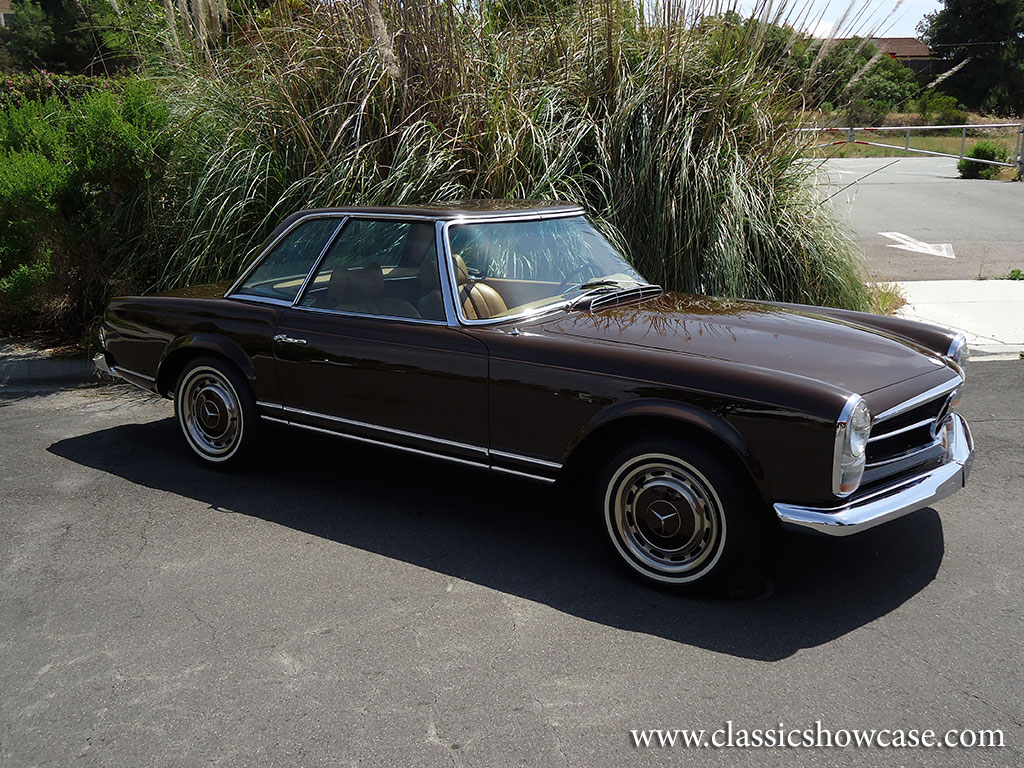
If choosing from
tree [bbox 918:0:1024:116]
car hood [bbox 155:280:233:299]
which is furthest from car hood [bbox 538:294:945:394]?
tree [bbox 918:0:1024:116]

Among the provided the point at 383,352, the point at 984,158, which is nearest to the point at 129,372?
the point at 383,352

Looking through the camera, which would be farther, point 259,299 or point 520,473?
point 259,299

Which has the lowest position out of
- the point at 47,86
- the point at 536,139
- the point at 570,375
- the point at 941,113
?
the point at 570,375

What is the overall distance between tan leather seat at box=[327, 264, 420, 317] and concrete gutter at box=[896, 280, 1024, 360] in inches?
181

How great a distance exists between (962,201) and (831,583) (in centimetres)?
1579

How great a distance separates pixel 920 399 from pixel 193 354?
3.63m

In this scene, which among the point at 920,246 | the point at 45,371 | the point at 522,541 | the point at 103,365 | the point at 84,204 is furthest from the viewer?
the point at 920,246

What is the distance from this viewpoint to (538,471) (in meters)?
3.80

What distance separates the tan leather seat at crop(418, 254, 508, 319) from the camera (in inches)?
163

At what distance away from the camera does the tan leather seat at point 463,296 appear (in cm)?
413

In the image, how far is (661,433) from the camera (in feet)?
11.5

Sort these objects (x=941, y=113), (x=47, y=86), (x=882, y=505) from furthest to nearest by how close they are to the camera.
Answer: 1. (x=941, y=113)
2. (x=47, y=86)
3. (x=882, y=505)

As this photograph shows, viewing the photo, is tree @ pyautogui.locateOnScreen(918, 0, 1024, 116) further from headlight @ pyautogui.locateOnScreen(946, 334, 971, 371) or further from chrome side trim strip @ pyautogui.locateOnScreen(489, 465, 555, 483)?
chrome side trim strip @ pyautogui.locateOnScreen(489, 465, 555, 483)

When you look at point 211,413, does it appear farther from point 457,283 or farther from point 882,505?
point 882,505
